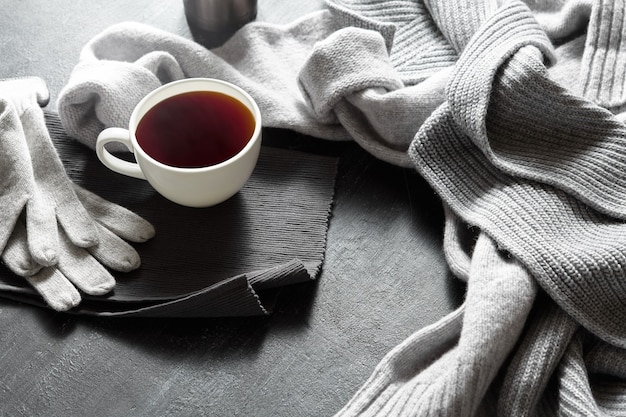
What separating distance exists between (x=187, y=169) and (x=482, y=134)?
224mm

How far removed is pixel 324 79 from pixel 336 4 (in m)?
0.12

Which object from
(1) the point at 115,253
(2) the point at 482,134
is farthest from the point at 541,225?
(1) the point at 115,253

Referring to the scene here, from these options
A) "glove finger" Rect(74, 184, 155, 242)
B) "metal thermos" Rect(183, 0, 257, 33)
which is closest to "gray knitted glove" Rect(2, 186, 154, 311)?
"glove finger" Rect(74, 184, 155, 242)

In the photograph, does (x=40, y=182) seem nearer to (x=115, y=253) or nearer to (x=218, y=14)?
(x=115, y=253)

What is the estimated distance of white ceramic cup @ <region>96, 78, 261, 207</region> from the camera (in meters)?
0.56

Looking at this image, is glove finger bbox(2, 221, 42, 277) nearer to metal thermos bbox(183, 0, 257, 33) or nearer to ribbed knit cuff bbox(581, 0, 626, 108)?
metal thermos bbox(183, 0, 257, 33)

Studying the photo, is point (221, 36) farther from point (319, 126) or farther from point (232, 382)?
point (232, 382)

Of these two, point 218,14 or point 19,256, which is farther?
point 218,14

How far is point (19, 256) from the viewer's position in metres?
0.57

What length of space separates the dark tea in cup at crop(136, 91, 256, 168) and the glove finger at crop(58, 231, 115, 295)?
0.09 m

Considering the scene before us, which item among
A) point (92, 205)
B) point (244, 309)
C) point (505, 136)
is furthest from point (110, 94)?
point (505, 136)

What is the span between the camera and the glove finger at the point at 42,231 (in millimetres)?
568

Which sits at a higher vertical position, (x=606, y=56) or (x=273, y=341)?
(x=606, y=56)

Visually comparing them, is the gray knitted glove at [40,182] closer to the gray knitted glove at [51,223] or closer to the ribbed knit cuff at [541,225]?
the gray knitted glove at [51,223]
